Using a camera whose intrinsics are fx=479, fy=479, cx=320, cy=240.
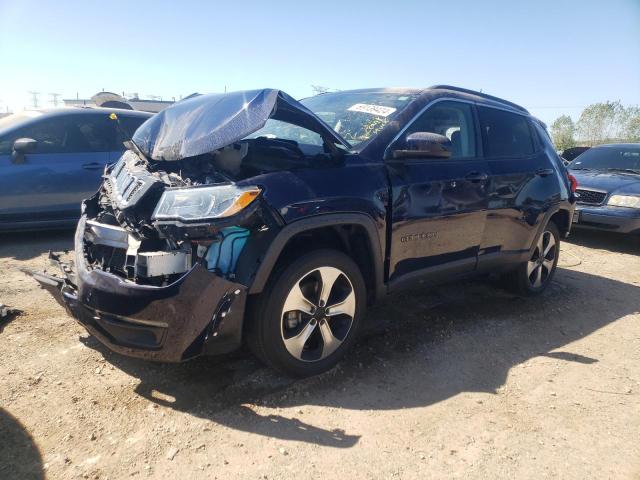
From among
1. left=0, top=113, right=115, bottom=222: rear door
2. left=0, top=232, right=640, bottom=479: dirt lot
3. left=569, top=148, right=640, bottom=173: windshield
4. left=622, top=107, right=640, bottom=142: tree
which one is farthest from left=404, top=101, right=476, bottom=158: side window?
left=622, top=107, right=640, bottom=142: tree

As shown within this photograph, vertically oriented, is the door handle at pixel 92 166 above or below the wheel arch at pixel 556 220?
above

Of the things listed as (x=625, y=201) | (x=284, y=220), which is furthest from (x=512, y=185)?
(x=625, y=201)

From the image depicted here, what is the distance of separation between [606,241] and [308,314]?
23.0 feet

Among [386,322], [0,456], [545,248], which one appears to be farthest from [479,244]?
[0,456]

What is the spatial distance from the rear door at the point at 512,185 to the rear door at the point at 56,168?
4703mm

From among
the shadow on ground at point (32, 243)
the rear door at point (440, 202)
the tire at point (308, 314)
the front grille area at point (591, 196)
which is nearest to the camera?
the tire at point (308, 314)

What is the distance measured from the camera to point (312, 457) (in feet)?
7.63

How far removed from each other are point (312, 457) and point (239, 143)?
191 cm

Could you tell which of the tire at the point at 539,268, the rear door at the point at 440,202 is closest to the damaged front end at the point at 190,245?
the rear door at the point at 440,202

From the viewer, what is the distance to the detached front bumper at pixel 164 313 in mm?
2395

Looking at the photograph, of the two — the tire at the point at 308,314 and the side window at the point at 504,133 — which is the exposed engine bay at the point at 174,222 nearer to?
the tire at the point at 308,314

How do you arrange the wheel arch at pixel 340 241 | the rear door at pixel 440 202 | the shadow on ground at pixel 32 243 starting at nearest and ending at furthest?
the wheel arch at pixel 340 241 → the rear door at pixel 440 202 → the shadow on ground at pixel 32 243

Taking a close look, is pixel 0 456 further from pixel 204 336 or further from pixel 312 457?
pixel 312 457

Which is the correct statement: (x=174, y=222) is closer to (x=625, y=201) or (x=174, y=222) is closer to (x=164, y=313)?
(x=164, y=313)
